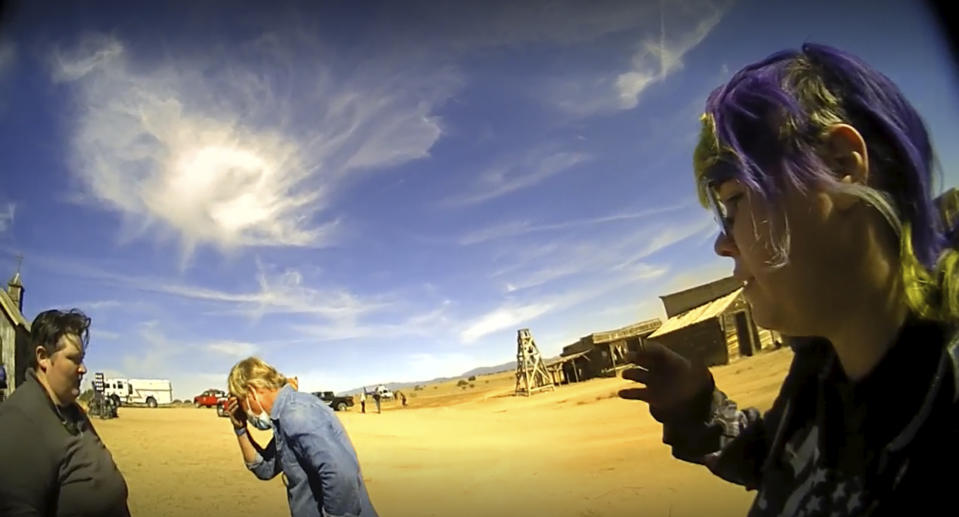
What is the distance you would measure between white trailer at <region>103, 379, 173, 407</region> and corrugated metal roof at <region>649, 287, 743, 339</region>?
1.99 metres

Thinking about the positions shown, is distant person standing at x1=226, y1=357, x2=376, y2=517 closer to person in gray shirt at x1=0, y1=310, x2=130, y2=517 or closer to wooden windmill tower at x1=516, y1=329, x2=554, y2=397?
person in gray shirt at x1=0, y1=310, x2=130, y2=517

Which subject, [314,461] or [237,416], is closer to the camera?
[314,461]

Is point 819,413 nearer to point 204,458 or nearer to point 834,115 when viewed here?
point 834,115

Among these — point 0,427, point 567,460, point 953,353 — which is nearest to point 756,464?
point 953,353

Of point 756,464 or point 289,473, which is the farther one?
point 289,473

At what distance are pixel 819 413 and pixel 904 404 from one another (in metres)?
0.07

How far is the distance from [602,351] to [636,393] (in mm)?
1643

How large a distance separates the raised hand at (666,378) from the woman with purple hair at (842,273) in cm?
8

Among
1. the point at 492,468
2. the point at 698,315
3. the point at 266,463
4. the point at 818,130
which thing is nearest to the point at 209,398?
the point at 266,463

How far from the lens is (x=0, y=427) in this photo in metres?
1.11

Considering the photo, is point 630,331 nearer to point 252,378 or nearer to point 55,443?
point 252,378

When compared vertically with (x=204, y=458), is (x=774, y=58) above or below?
above

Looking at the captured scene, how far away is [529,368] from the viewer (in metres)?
2.82

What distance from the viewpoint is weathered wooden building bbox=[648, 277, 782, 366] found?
5.94ft
